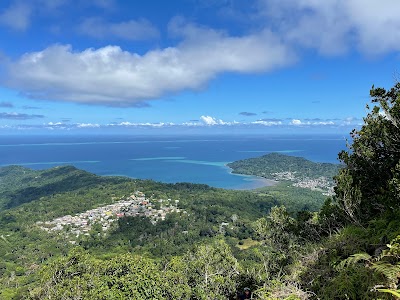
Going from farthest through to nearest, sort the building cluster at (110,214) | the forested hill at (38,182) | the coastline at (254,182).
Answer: the coastline at (254,182), the forested hill at (38,182), the building cluster at (110,214)

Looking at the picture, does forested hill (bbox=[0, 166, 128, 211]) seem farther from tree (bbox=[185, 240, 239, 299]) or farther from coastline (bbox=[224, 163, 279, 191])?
tree (bbox=[185, 240, 239, 299])

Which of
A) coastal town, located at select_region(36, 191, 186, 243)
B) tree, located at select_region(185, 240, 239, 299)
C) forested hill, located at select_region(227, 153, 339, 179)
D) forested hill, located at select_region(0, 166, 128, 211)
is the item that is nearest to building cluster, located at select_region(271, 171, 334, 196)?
forested hill, located at select_region(227, 153, 339, 179)

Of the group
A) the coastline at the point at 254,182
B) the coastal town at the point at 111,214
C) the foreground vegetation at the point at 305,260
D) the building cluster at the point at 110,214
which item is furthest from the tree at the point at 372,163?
the coastline at the point at 254,182

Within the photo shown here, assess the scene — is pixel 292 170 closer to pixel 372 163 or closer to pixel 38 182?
pixel 38 182

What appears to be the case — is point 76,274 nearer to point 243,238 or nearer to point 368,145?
point 368,145

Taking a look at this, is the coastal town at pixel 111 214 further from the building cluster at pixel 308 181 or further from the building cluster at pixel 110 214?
the building cluster at pixel 308 181

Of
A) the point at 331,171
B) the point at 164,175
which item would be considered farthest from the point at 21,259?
the point at 331,171

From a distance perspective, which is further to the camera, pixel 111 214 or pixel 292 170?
pixel 292 170

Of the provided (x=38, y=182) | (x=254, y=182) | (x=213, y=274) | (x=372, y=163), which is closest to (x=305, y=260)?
(x=372, y=163)
